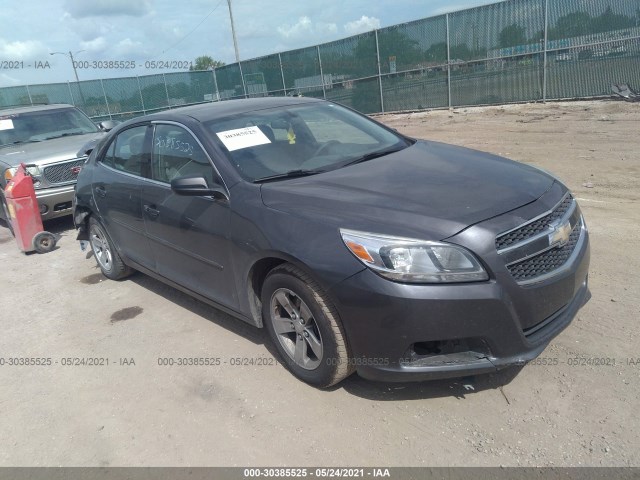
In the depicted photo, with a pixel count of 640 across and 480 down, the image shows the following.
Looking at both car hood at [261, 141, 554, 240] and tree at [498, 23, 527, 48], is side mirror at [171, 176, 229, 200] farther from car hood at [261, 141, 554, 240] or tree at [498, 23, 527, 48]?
tree at [498, 23, 527, 48]

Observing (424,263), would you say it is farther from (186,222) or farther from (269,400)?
(186,222)

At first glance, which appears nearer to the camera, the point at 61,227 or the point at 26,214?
the point at 26,214

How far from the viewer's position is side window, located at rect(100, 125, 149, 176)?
14.8 feet

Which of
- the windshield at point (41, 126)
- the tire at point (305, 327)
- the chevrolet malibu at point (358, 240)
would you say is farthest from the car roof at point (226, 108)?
the windshield at point (41, 126)

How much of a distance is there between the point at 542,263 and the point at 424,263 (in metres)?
0.71

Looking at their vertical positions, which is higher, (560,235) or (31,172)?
(31,172)

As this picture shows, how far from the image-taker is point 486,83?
16.0 m

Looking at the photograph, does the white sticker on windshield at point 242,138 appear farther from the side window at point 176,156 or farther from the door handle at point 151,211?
the door handle at point 151,211

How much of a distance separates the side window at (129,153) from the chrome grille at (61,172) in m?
2.82

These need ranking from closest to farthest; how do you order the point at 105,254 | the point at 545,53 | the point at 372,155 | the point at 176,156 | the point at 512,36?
the point at 372,155, the point at 176,156, the point at 105,254, the point at 545,53, the point at 512,36

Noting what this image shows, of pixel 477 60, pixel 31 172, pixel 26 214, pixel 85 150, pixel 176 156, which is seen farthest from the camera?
pixel 477 60

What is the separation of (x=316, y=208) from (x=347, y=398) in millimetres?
1170

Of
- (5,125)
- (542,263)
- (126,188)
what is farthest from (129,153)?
(5,125)

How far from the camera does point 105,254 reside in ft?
18.2
